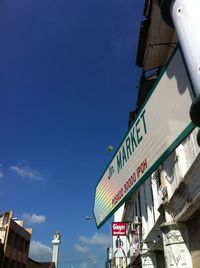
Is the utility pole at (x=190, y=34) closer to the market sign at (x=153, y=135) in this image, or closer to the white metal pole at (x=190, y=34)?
the white metal pole at (x=190, y=34)

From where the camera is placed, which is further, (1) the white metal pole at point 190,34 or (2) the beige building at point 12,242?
(2) the beige building at point 12,242

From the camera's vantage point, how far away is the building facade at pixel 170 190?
7.59m

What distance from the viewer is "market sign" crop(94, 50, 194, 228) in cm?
173

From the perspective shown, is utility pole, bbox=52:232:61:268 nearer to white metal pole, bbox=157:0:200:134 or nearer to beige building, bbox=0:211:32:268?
beige building, bbox=0:211:32:268

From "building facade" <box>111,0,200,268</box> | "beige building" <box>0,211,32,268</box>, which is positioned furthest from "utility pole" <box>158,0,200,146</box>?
"beige building" <box>0,211,32,268</box>

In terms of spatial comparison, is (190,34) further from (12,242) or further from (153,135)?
(12,242)

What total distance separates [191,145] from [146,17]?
5664 mm

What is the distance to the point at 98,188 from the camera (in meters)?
3.21

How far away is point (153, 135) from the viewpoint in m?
2.04

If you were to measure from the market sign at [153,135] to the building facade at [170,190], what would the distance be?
2971 mm

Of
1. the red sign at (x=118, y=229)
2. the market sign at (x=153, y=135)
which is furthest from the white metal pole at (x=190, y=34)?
the red sign at (x=118, y=229)

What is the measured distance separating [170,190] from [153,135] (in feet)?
25.9

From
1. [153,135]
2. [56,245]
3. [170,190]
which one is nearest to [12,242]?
[56,245]

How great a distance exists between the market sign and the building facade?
A: 9.75 ft
